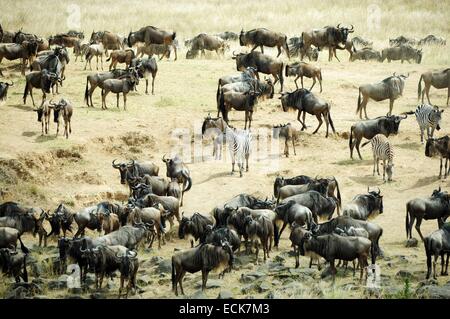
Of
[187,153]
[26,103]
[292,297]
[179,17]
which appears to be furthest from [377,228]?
[179,17]

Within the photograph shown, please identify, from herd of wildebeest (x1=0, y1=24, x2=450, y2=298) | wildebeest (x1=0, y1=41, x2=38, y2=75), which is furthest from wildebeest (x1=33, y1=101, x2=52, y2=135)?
wildebeest (x1=0, y1=41, x2=38, y2=75)

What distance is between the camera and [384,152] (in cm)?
2284

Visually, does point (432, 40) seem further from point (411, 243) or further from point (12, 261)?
point (12, 261)

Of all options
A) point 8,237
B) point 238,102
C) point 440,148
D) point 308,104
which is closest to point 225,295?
point 8,237

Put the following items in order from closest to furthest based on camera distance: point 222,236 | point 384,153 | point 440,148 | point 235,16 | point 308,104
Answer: point 222,236 < point 440,148 < point 384,153 < point 308,104 < point 235,16

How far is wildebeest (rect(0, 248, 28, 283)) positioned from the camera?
16.7 meters

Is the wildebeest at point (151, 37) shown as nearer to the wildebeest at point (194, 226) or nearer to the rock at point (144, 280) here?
the wildebeest at point (194, 226)

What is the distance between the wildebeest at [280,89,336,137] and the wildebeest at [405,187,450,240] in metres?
6.88

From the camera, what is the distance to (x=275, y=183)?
21.3 m

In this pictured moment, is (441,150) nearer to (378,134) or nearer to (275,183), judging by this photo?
(378,134)

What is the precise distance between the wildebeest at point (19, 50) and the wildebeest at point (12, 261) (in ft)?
45.5

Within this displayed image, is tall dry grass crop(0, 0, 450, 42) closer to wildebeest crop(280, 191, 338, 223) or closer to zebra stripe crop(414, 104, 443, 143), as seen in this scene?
zebra stripe crop(414, 104, 443, 143)

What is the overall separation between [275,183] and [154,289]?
536 cm

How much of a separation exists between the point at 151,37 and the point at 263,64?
18.0ft
